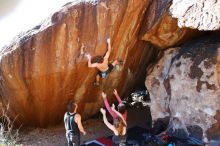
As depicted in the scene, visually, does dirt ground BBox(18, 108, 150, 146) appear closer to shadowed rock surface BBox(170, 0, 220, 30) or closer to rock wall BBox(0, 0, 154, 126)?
rock wall BBox(0, 0, 154, 126)

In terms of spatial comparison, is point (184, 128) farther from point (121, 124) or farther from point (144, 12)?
point (144, 12)

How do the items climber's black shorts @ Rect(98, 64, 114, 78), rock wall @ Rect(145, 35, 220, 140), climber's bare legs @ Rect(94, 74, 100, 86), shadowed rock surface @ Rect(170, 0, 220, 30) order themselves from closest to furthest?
shadowed rock surface @ Rect(170, 0, 220, 30) → rock wall @ Rect(145, 35, 220, 140) → climber's black shorts @ Rect(98, 64, 114, 78) → climber's bare legs @ Rect(94, 74, 100, 86)

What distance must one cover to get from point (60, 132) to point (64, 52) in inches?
Answer: 93.4

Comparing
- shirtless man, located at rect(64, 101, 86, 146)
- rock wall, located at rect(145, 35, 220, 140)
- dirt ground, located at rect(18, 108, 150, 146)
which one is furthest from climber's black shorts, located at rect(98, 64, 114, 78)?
dirt ground, located at rect(18, 108, 150, 146)

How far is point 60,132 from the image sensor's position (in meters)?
10.4

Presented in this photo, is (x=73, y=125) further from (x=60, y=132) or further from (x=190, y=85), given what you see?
(x=190, y=85)

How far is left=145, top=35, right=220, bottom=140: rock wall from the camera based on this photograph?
8.65 metres

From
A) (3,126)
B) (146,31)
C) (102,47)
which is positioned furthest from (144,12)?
(3,126)

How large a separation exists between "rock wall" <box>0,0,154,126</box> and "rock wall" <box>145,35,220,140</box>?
39.4 inches

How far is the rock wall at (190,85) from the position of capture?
28.4ft

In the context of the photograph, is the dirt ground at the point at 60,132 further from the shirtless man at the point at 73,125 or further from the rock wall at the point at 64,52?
the shirtless man at the point at 73,125

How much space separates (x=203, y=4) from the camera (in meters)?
8.07

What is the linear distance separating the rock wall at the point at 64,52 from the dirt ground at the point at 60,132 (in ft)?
1.85

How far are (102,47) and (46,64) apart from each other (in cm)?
133
